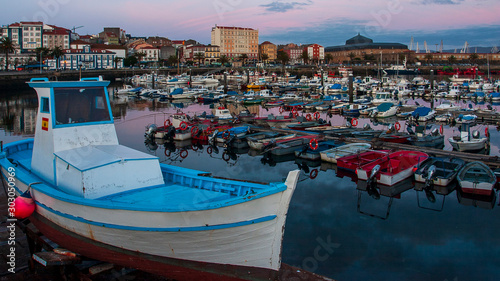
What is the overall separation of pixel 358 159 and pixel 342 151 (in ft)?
5.60

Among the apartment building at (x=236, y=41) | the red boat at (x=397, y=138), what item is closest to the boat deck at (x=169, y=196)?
the red boat at (x=397, y=138)

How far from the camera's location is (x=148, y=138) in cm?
2681

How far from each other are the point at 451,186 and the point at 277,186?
1165 cm

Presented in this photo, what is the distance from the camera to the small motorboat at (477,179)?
14.6m

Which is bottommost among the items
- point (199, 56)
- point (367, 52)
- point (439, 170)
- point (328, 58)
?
point (439, 170)

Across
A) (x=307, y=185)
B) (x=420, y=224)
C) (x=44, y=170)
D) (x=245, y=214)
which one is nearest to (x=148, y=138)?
(x=307, y=185)

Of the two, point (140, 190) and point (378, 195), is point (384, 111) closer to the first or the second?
point (378, 195)

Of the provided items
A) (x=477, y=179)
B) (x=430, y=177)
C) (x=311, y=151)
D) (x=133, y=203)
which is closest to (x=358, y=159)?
(x=311, y=151)

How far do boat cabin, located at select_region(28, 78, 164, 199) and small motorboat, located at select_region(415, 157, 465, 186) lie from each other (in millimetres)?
10988

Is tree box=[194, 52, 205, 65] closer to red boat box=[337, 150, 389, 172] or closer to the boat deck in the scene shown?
red boat box=[337, 150, 389, 172]

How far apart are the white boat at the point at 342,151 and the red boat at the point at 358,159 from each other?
0.53 m

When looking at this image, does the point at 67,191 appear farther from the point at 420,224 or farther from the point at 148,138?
the point at 148,138

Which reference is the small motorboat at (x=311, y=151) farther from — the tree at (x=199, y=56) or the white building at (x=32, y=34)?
the white building at (x=32, y=34)

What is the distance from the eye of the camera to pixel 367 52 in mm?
151750
